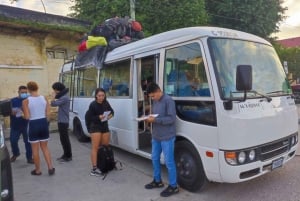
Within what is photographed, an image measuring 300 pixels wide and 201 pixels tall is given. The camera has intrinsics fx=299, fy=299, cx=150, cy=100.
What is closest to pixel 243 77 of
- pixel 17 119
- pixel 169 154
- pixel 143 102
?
pixel 169 154

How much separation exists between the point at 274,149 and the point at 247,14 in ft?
53.7

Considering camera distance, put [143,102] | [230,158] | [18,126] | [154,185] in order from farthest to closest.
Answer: [18,126] → [143,102] → [154,185] → [230,158]

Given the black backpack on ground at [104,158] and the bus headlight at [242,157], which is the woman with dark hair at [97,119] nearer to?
the black backpack on ground at [104,158]

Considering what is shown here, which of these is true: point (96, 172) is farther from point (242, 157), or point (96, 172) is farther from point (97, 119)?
point (242, 157)

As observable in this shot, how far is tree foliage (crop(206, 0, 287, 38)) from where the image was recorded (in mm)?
18844

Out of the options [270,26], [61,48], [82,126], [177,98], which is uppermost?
[270,26]

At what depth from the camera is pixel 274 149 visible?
Answer: 170 inches

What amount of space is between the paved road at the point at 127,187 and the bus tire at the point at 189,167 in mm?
153

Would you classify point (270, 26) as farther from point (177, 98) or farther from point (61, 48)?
point (177, 98)

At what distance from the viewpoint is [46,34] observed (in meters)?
12.4

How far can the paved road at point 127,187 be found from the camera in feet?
14.5

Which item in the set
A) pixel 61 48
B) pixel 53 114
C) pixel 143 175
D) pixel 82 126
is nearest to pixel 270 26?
pixel 61 48

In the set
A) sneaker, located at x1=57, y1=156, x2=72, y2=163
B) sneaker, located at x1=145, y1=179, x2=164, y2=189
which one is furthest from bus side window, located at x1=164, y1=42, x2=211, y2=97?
sneaker, located at x1=57, y1=156, x2=72, y2=163

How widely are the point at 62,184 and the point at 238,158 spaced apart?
3063 millimetres
